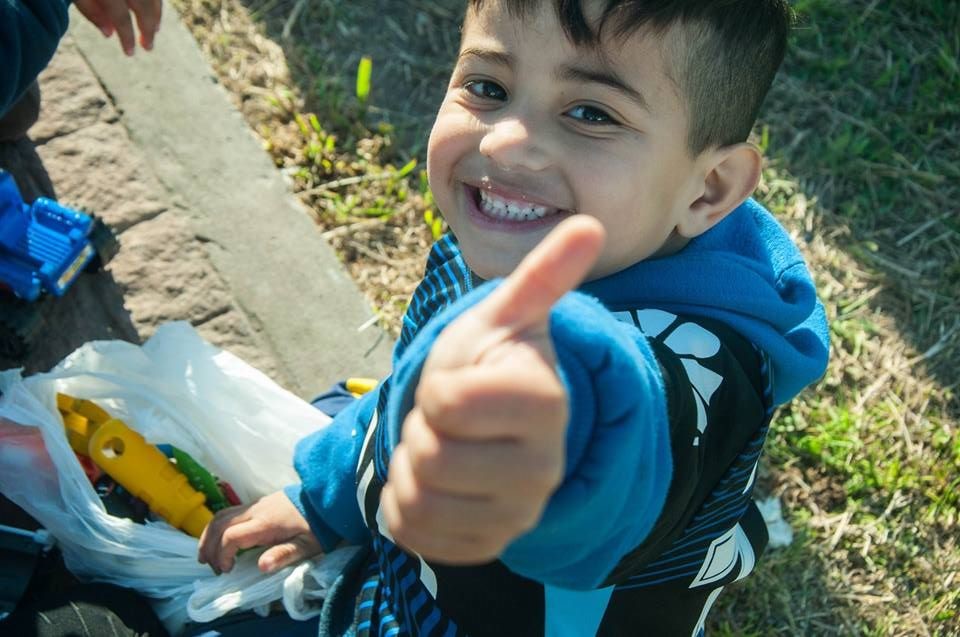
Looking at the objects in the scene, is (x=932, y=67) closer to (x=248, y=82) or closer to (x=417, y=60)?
(x=417, y=60)

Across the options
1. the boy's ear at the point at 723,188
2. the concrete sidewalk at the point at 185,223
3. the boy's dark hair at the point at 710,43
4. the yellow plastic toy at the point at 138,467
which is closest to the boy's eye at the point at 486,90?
the boy's dark hair at the point at 710,43

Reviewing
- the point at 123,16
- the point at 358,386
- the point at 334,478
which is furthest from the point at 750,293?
the point at 123,16

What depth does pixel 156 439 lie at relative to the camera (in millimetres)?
2209

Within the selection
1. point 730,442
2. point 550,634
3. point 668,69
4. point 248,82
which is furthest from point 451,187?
point 248,82

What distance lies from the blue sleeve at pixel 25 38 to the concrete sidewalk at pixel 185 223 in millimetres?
745

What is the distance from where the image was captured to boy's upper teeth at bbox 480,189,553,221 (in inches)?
59.1

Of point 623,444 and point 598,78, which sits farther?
point 598,78

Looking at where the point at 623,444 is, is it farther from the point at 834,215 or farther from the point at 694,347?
the point at 834,215

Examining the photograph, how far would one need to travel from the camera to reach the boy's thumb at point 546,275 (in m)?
0.86

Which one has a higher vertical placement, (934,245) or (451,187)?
(451,187)

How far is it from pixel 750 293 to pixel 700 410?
0.29 metres

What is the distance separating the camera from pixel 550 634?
1.49 m

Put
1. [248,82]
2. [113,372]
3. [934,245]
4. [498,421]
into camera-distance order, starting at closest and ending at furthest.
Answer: [498,421]
[113,372]
[934,245]
[248,82]

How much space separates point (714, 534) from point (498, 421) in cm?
80
